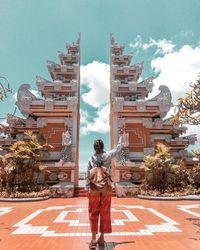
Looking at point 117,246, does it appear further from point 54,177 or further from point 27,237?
point 54,177

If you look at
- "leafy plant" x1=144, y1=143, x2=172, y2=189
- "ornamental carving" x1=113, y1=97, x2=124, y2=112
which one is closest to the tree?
"leafy plant" x1=144, y1=143, x2=172, y2=189

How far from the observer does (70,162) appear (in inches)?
742

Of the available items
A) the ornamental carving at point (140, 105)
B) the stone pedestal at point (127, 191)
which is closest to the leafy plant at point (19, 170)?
the stone pedestal at point (127, 191)

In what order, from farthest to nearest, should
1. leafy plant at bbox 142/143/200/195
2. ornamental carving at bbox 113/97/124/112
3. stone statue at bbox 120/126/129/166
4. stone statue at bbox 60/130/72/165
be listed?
ornamental carving at bbox 113/97/124/112 < stone statue at bbox 60/130/72/165 < stone statue at bbox 120/126/129/166 < leafy plant at bbox 142/143/200/195

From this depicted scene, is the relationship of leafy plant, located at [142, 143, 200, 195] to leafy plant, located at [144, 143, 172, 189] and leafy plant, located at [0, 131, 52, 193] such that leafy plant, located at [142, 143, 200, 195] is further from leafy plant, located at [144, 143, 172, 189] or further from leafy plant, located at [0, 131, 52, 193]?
leafy plant, located at [0, 131, 52, 193]

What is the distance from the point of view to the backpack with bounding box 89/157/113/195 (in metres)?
5.14

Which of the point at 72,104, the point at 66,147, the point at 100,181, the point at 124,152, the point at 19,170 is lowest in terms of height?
the point at 100,181

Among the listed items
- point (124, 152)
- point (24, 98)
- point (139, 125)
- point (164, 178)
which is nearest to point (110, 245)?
point (164, 178)

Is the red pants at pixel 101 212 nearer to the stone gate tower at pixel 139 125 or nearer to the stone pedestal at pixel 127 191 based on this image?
the stone pedestal at pixel 127 191

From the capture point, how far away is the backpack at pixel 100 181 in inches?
202

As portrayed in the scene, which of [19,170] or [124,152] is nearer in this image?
[19,170]

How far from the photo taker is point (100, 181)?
515cm

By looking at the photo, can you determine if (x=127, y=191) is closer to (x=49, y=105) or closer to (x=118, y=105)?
(x=118, y=105)

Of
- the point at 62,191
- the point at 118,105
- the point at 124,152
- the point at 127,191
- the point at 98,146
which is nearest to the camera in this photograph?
the point at 98,146
